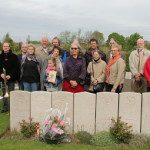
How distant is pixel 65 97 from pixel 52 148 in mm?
1240

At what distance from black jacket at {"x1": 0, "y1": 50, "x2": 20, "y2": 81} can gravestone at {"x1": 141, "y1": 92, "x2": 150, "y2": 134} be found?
3935 millimetres

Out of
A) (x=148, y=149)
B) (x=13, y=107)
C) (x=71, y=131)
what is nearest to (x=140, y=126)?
(x=148, y=149)

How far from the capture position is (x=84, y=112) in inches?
188

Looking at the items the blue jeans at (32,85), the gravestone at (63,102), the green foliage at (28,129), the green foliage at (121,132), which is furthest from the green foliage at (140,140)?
the blue jeans at (32,85)

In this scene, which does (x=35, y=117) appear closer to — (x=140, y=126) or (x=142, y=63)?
(x=140, y=126)

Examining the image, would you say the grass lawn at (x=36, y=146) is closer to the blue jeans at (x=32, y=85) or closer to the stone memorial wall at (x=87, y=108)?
the stone memorial wall at (x=87, y=108)

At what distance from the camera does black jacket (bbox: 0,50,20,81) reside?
20.5ft

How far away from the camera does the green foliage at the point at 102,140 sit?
4.35 metres

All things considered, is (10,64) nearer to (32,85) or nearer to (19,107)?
(32,85)

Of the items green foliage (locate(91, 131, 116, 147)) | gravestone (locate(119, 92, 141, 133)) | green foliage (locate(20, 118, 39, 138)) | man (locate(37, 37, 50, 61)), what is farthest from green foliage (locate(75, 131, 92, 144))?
man (locate(37, 37, 50, 61))

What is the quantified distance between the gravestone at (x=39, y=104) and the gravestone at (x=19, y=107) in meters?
0.14

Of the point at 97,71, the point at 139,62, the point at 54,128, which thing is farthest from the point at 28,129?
the point at 139,62

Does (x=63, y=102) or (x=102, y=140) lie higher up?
(x=63, y=102)

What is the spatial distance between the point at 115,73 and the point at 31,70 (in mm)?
2419
